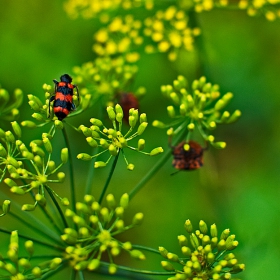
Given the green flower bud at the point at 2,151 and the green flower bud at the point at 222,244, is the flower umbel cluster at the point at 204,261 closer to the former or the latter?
the green flower bud at the point at 222,244

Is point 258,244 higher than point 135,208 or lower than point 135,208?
lower

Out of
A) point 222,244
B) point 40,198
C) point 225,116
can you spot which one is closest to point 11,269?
point 40,198

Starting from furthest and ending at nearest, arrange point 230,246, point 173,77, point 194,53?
1. point 173,77
2. point 194,53
3. point 230,246

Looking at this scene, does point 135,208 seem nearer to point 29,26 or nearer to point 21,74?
point 21,74

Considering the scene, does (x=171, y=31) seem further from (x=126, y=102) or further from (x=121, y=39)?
(x=126, y=102)

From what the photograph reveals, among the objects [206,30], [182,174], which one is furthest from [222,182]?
[206,30]

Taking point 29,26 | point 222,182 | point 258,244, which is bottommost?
point 258,244
